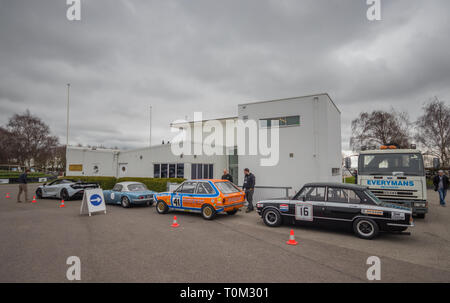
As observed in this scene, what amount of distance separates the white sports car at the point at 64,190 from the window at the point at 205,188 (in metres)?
8.47

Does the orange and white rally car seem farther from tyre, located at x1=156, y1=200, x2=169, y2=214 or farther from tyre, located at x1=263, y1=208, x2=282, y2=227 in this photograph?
tyre, located at x1=263, y1=208, x2=282, y2=227

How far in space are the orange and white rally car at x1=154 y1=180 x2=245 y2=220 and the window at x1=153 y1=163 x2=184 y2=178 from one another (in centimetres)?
810

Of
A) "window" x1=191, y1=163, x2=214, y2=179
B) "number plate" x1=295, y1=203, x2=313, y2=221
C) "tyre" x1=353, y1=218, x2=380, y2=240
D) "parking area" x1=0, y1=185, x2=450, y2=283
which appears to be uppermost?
"window" x1=191, y1=163, x2=214, y2=179

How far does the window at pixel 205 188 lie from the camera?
9.22 m

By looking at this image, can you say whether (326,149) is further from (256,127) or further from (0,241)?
(0,241)

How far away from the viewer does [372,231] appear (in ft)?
21.2

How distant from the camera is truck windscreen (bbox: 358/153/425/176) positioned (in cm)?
914

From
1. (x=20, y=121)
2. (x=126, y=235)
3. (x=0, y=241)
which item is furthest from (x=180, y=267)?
(x=20, y=121)

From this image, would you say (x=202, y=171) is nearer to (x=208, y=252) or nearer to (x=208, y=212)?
(x=208, y=212)

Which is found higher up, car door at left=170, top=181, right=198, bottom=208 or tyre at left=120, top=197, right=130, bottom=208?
car door at left=170, top=181, right=198, bottom=208

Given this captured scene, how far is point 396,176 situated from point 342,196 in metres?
3.75

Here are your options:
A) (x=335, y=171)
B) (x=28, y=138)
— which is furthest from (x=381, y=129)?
(x=28, y=138)

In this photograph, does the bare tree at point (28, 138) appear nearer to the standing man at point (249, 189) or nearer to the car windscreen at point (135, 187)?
the car windscreen at point (135, 187)

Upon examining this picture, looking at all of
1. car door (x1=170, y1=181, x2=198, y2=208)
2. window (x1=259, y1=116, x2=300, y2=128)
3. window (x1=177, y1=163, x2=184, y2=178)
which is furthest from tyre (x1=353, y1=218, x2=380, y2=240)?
window (x1=177, y1=163, x2=184, y2=178)
